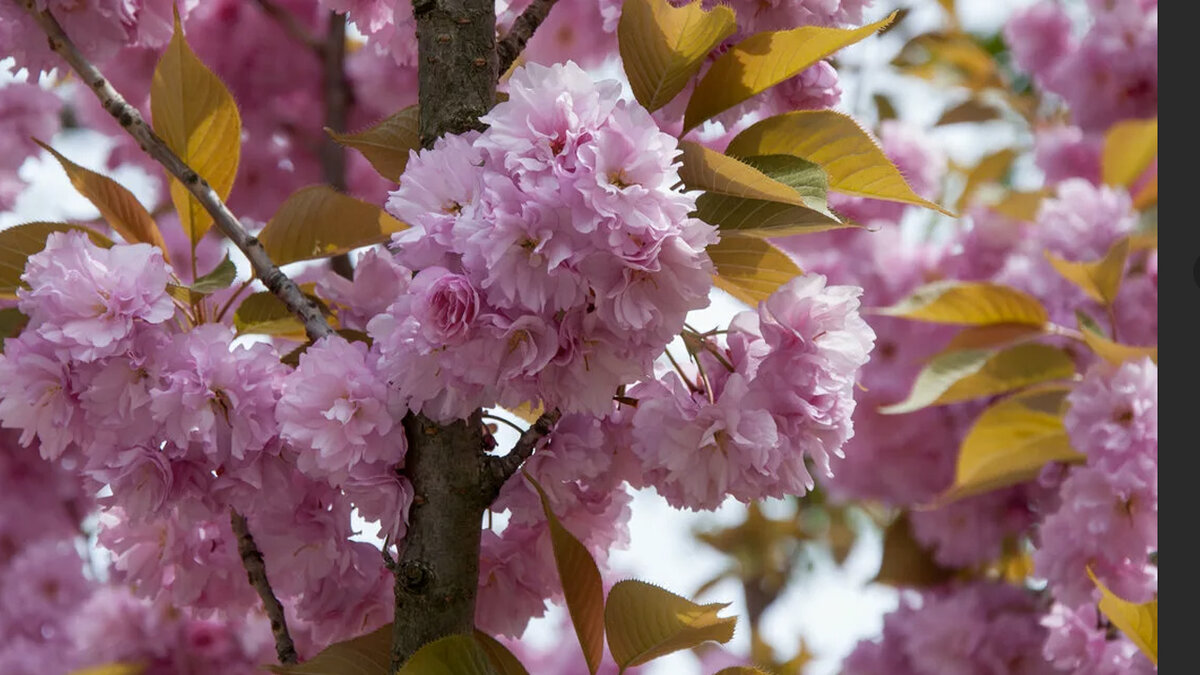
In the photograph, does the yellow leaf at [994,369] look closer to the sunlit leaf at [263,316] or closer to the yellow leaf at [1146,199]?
the yellow leaf at [1146,199]

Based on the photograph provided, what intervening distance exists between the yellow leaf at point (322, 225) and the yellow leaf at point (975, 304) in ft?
3.18

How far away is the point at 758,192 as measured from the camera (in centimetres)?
82

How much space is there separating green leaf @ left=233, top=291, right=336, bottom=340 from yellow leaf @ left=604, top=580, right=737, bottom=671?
1.18 feet

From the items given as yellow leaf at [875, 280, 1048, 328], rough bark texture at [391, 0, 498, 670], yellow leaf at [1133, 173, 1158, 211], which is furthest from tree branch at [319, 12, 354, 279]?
yellow leaf at [1133, 173, 1158, 211]

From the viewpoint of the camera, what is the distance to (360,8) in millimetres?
1134

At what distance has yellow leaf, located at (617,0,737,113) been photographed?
2.82 feet

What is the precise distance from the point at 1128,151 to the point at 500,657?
190cm

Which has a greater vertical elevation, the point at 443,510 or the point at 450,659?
the point at 443,510

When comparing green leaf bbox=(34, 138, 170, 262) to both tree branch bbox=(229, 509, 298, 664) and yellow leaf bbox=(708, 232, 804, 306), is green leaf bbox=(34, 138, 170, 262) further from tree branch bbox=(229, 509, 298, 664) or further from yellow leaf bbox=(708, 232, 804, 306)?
yellow leaf bbox=(708, 232, 804, 306)

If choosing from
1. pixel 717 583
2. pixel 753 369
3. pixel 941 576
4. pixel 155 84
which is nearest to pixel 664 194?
pixel 753 369

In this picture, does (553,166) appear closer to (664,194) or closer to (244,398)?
(664,194)

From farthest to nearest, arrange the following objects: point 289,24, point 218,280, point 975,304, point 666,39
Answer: point 289,24
point 975,304
point 218,280
point 666,39

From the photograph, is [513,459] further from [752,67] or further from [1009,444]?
[1009,444]

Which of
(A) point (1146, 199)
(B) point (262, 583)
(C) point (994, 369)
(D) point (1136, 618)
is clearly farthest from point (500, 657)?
(A) point (1146, 199)
